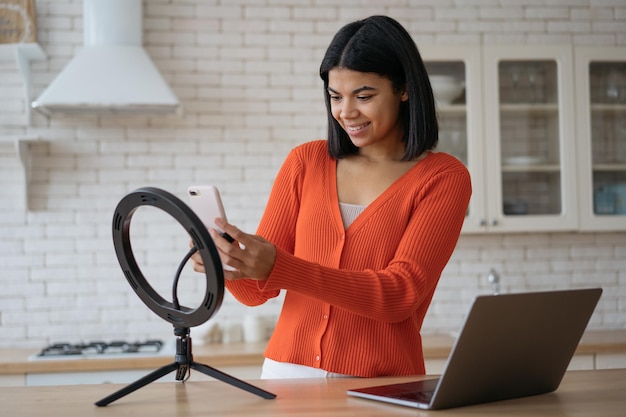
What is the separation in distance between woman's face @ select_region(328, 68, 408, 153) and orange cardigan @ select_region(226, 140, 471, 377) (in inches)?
5.1

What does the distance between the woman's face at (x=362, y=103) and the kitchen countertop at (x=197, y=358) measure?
163cm

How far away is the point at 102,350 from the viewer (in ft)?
11.1

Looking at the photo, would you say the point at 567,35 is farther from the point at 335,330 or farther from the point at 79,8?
the point at 335,330

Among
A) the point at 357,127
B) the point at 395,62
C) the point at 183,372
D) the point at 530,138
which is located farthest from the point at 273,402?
the point at 530,138

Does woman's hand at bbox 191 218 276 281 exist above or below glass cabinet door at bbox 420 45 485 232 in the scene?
below

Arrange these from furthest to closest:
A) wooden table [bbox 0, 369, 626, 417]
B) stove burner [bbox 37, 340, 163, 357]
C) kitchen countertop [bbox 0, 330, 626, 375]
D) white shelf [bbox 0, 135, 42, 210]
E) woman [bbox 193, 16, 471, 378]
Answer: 1. white shelf [bbox 0, 135, 42, 210]
2. stove burner [bbox 37, 340, 163, 357]
3. kitchen countertop [bbox 0, 330, 626, 375]
4. woman [bbox 193, 16, 471, 378]
5. wooden table [bbox 0, 369, 626, 417]

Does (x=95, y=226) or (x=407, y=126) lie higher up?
(x=407, y=126)

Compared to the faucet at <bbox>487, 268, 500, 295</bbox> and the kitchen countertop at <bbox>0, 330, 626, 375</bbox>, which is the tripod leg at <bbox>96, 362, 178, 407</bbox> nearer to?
the kitchen countertop at <bbox>0, 330, 626, 375</bbox>

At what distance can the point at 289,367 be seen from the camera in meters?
1.83

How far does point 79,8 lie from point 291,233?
234cm

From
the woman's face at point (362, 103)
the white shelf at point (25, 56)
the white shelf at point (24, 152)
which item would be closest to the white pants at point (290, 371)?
the woman's face at point (362, 103)

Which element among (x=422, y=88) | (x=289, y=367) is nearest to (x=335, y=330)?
(x=289, y=367)

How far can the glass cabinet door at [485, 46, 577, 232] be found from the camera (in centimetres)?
377

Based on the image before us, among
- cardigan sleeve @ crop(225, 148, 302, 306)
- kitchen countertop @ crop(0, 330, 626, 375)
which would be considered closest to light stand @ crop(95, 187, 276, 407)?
cardigan sleeve @ crop(225, 148, 302, 306)
